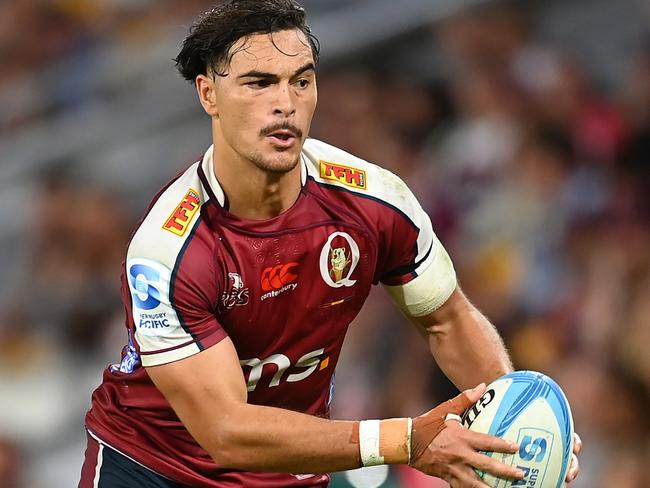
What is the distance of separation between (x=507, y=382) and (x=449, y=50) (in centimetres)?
483

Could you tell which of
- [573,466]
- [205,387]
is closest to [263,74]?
[205,387]

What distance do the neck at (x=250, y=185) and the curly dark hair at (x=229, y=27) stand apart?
257 millimetres

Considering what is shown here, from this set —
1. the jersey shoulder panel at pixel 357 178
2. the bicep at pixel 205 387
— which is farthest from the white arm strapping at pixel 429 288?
the bicep at pixel 205 387

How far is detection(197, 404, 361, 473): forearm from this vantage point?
3.63 m

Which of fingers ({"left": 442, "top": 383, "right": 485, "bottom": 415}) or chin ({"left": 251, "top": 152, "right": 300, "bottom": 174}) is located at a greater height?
chin ({"left": 251, "top": 152, "right": 300, "bottom": 174})

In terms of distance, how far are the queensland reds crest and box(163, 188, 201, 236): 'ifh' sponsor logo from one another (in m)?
0.43

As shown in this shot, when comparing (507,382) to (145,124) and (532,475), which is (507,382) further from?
(145,124)

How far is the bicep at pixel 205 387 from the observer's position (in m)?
3.67

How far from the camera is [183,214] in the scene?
3881mm

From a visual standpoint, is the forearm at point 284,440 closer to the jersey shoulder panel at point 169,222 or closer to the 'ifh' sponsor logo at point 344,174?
the jersey shoulder panel at point 169,222

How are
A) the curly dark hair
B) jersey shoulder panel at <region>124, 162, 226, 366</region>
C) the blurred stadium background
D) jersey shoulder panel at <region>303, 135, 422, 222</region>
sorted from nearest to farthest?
jersey shoulder panel at <region>124, 162, 226, 366</region>, the curly dark hair, jersey shoulder panel at <region>303, 135, 422, 222</region>, the blurred stadium background

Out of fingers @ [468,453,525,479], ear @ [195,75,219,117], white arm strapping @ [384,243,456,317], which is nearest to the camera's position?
fingers @ [468,453,525,479]

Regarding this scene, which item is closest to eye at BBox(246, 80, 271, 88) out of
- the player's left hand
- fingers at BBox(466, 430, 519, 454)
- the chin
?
the chin

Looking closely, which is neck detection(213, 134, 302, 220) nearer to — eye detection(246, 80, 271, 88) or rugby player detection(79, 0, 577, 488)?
rugby player detection(79, 0, 577, 488)
